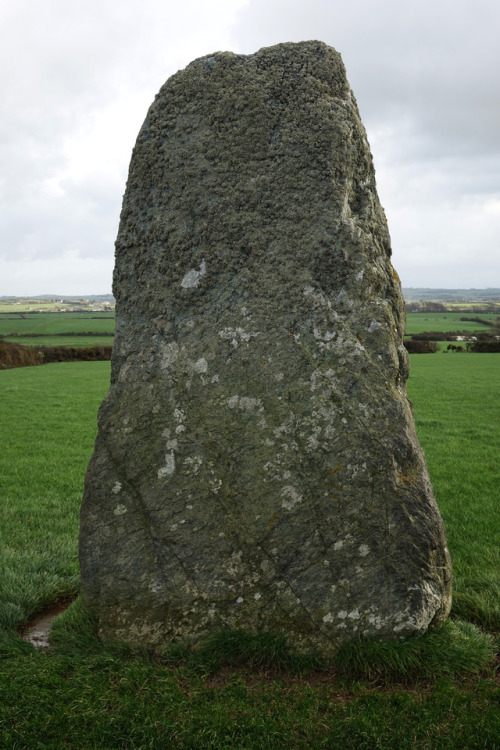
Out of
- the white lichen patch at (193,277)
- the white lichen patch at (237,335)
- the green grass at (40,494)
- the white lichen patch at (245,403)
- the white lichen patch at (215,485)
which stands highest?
the white lichen patch at (193,277)

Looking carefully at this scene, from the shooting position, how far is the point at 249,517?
4480mm

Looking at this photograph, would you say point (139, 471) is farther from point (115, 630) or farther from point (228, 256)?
point (228, 256)

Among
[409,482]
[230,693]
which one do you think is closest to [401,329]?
[409,482]

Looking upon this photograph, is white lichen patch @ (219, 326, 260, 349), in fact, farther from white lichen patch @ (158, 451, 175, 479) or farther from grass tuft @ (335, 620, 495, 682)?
grass tuft @ (335, 620, 495, 682)

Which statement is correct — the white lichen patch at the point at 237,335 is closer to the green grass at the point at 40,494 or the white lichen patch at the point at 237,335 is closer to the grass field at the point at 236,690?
the grass field at the point at 236,690

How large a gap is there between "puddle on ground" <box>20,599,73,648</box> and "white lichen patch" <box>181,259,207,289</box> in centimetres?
334

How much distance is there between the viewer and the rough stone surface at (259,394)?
173 inches

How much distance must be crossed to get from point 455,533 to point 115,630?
4973mm

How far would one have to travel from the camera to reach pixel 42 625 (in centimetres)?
510

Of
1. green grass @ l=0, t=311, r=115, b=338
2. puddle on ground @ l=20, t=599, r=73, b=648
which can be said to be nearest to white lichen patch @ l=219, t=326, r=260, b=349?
puddle on ground @ l=20, t=599, r=73, b=648

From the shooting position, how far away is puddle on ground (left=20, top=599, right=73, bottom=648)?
15.8ft

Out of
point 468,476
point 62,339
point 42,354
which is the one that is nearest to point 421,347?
point 42,354

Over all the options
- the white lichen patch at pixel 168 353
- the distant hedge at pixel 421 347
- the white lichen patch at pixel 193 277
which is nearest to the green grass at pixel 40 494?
the white lichen patch at pixel 168 353

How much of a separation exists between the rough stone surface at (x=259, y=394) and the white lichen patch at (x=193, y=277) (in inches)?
0.7
